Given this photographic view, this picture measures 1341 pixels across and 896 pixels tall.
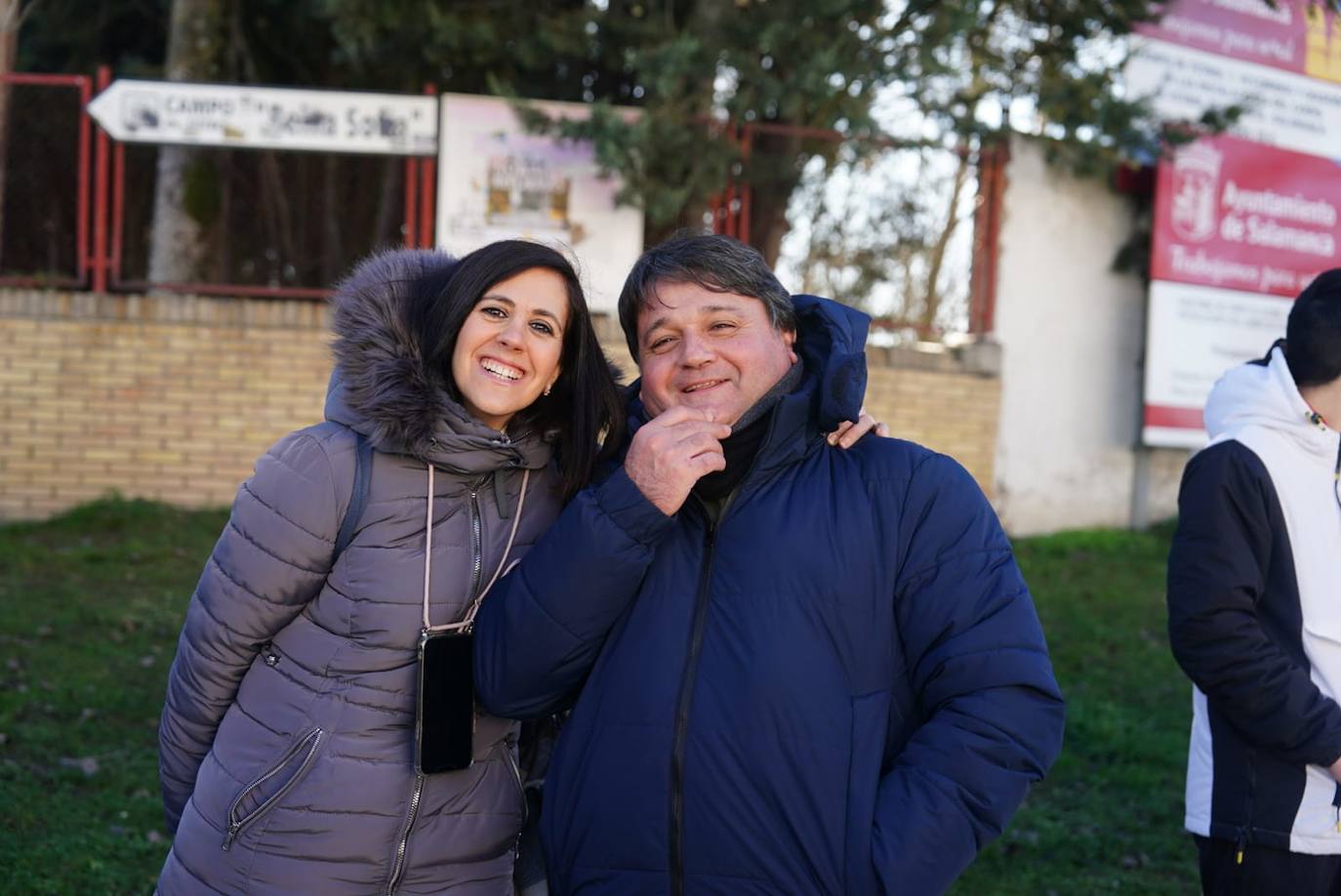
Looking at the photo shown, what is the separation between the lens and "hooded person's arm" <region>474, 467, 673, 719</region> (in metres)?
Result: 2.16

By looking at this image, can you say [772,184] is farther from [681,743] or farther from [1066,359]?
[681,743]

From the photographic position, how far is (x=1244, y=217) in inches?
425

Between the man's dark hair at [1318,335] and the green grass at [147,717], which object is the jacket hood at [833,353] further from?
the green grass at [147,717]

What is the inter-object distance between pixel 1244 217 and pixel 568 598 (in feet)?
33.3

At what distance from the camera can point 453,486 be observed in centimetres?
250

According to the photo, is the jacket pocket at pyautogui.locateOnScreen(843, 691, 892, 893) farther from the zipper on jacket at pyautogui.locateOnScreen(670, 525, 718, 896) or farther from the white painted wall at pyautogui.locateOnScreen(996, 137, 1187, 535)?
the white painted wall at pyautogui.locateOnScreen(996, 137, 1187, 535)

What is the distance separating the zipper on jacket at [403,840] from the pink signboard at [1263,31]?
9.89 meters

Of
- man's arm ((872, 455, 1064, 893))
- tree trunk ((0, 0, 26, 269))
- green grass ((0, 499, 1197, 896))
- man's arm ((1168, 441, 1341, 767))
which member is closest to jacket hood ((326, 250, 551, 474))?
man's arm ((872, 455, 1064, 893))

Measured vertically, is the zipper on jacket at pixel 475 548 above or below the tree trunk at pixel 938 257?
below

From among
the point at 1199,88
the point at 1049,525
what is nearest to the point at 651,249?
the point at 1049,525

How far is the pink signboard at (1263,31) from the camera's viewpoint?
35.6 feet

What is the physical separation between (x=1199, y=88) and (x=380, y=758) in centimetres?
1042

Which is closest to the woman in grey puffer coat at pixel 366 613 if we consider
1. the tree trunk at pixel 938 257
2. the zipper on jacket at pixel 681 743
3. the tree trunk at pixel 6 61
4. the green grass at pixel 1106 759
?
the zipper on jacket at pixel 681 743

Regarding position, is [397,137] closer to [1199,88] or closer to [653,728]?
[1199,88]
